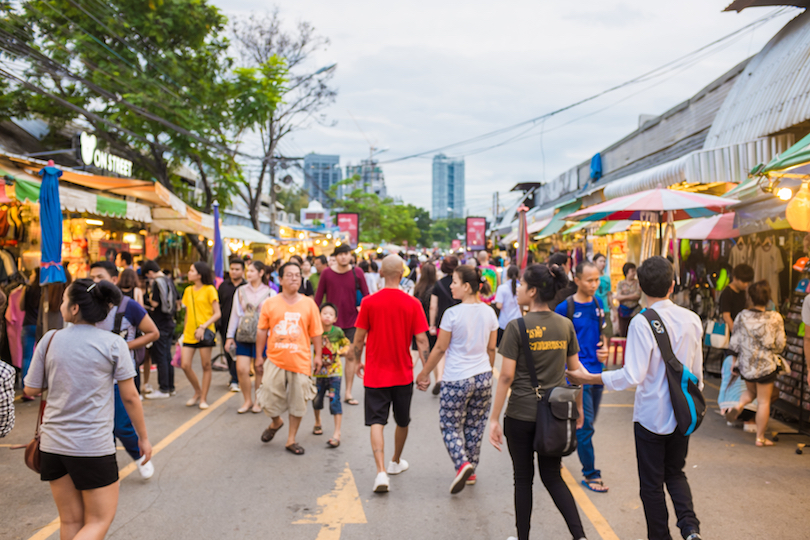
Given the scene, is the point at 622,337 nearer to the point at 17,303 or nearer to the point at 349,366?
the point at 349,366

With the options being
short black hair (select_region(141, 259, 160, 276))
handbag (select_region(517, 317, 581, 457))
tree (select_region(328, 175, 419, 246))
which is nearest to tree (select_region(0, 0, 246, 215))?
short black hair (select_region(141, 259, 160, 276))

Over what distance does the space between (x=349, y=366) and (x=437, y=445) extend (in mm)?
1267

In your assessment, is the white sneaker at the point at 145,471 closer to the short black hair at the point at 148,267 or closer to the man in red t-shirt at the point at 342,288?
the man in red t-shirt at the point at 342,288

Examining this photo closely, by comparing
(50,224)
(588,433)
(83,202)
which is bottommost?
(588,433)

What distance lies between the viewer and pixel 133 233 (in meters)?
14.0

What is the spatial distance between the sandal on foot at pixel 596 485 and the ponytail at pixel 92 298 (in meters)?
3.94

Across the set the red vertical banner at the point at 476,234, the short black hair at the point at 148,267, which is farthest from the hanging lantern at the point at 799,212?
the red vertical banner at the point at 476,234

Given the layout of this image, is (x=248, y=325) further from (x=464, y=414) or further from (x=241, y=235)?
(x=241, y=235)

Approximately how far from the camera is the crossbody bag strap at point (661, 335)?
3.47 metres

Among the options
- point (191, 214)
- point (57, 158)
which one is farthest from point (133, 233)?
point (57, 158)

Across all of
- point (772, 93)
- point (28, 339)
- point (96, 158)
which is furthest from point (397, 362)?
point (96, 158)

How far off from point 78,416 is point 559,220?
7.65m

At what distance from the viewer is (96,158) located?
1441cm

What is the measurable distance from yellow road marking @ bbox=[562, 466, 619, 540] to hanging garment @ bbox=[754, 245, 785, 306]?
15.6 ft
